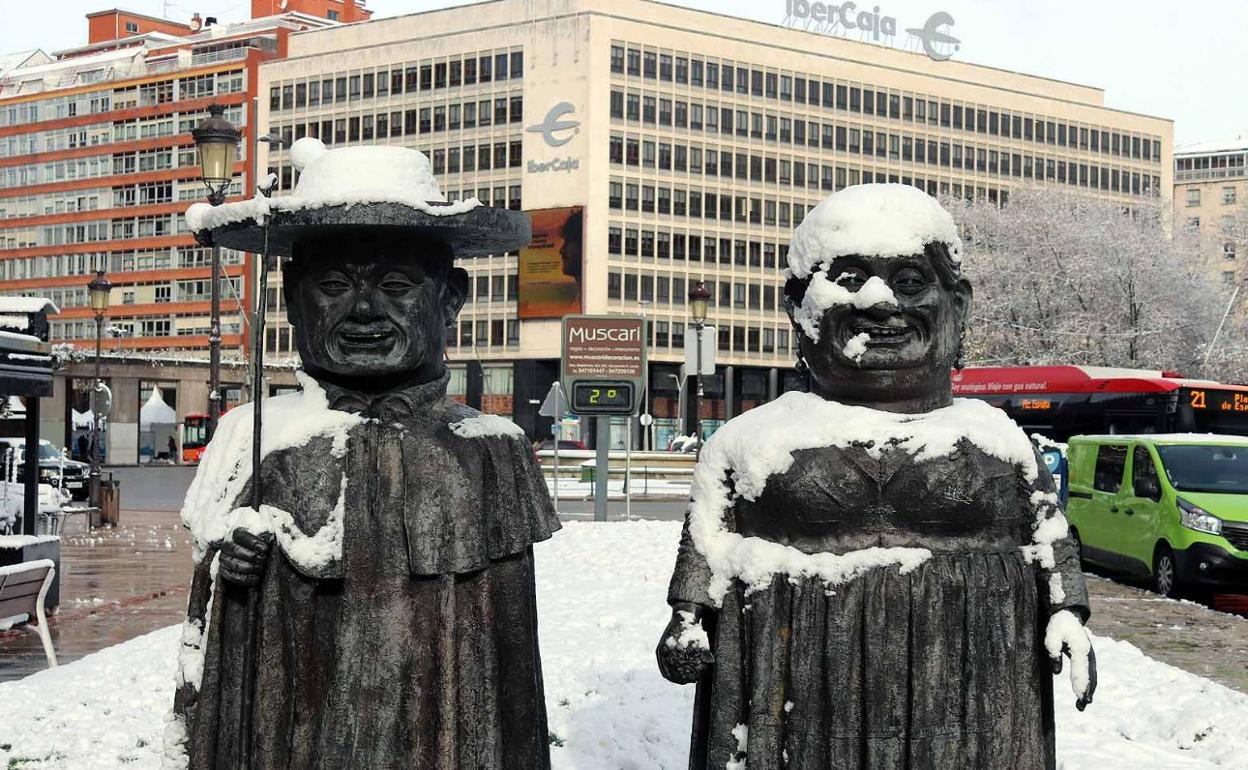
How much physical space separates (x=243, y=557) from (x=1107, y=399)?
1158 inches

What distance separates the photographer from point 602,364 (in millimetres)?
20484

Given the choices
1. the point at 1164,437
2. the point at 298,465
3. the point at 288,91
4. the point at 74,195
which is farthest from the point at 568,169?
the point at 298,465

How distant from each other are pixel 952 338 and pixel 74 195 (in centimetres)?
10276

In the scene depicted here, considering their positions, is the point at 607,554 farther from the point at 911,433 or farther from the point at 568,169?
the point at 568,169

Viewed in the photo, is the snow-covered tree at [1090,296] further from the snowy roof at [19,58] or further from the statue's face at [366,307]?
the snowy roof at [19,58]

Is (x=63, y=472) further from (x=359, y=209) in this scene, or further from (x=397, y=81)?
(x=397, y=81)

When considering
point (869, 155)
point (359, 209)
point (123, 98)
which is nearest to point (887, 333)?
point (359, 209)

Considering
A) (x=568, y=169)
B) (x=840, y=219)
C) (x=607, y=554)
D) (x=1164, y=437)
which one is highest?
(x=568, y=169)

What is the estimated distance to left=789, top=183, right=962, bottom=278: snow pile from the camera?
5.13 metres

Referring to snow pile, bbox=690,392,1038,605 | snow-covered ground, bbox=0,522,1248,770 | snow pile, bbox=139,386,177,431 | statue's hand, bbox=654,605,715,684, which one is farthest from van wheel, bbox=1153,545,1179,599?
snow pile, bbox=139,386,177,431

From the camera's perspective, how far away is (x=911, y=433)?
5.04 metres

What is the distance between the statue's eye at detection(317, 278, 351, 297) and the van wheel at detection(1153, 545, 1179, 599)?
12.7 meters

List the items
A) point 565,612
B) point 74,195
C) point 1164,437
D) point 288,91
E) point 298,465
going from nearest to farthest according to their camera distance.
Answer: point 298,465
point 565,612
point 1164,437
point 288,91
point 74,195

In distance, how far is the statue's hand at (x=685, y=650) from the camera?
194 inches
